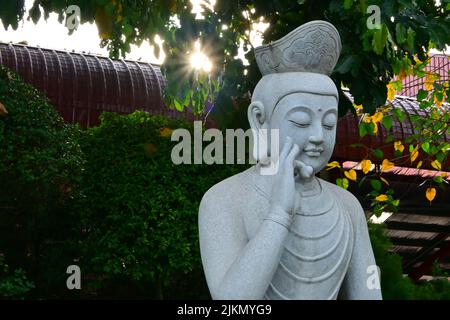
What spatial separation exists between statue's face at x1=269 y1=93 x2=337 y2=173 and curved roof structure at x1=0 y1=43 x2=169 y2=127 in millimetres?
5349

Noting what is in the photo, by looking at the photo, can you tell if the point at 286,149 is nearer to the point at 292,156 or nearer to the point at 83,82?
the point at 292,156

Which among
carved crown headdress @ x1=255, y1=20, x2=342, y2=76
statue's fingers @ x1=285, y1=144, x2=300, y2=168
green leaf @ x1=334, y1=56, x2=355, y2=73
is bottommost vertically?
statue's fingers @ x1=285, y1=144, x2=300, y2=168

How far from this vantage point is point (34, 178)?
339 inches

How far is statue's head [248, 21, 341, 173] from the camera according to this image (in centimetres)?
514

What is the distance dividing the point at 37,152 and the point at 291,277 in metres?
4.19

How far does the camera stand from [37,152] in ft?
28.5

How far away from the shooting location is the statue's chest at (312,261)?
504cm

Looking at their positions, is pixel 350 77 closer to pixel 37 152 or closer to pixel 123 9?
pixel 123 9

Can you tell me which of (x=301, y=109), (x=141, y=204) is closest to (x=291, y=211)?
(x=301, y=109)

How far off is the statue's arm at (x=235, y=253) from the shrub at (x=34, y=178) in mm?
3841

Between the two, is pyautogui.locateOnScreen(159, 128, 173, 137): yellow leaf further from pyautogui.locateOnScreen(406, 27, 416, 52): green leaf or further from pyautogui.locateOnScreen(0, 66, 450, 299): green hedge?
pyautogui.locateOnScreen(406, 27, 416, 52): green leaf

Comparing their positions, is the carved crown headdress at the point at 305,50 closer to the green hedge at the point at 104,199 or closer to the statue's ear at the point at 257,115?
the statue's ear at the point at 257,115

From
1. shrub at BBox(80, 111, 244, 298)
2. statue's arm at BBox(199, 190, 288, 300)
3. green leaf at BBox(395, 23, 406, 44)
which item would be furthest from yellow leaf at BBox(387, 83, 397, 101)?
statue's arm at BBox(199, 190, 288, 300)
